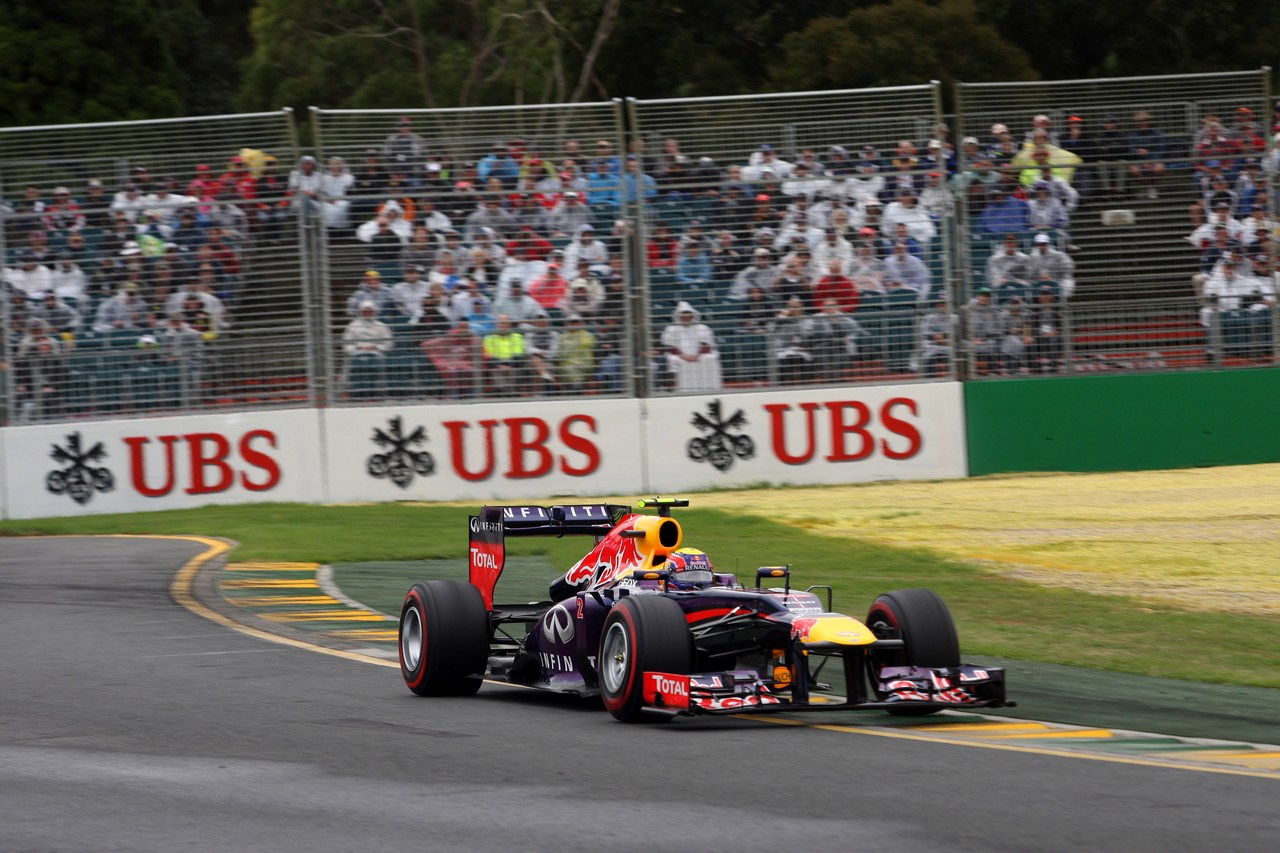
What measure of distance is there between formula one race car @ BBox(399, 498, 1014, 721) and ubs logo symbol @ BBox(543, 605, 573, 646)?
0.01m

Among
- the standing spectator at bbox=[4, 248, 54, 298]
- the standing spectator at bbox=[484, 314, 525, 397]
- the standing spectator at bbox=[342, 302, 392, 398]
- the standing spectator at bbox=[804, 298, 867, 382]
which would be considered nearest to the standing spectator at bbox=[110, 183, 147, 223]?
the standing spectator at bbox=[4, 248, 54, 298]

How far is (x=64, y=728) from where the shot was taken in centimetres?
818

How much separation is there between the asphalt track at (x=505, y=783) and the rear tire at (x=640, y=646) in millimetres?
174

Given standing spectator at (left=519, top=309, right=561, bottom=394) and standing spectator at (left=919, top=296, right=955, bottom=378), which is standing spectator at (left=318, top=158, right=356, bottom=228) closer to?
standing spectator at (left=519, top=309, right=561, bottom=394)

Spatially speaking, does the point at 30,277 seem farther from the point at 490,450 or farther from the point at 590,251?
the point at 590,251

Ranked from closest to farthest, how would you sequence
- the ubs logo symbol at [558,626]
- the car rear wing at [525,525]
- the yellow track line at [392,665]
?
the yellow track line at [392,665] < the ubs logo symbol at [558,626] < the car rear wing at [525,525]

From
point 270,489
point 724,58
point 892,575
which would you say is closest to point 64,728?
point 892,575

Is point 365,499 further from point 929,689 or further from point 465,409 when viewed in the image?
point 929,689

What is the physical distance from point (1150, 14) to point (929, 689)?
1306 inches

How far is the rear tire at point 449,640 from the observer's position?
8.96 m

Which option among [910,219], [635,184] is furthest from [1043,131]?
[635,184]

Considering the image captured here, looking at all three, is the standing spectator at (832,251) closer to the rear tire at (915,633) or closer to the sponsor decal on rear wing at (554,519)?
the sponsor decal on rear wing at (554,519)

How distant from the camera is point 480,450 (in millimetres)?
21000

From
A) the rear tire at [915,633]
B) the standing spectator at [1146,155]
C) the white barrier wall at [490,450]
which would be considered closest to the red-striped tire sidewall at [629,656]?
the rear tire at [915,633]
